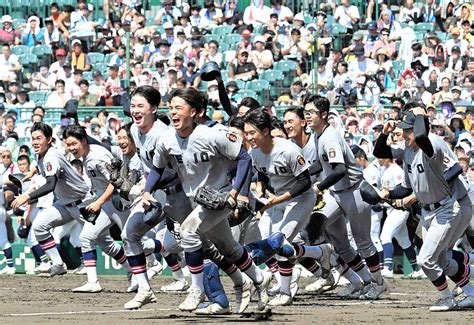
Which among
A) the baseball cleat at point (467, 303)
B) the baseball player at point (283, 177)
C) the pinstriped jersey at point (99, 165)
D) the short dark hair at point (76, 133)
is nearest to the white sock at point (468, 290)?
the baseball cleat at point (467, 303)

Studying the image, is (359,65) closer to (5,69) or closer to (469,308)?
(5,69)

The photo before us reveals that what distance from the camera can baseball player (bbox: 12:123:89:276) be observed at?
15.7 meters

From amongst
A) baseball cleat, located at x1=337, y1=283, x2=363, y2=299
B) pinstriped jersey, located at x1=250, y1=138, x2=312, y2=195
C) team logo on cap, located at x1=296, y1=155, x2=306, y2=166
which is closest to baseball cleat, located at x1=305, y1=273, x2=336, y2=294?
baseball cleat, located at x1=337, y1=283, x2=363, y2=299

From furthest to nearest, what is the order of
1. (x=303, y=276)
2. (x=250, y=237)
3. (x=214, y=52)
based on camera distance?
(x=214, y=52), (x=303, y=276), (x=250, y=237)

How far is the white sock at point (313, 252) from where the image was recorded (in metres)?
14.1

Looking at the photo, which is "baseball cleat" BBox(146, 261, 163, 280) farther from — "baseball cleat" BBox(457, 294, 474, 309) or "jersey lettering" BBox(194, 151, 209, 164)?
"jersey lettering" BBox(194, 151, 209, 164)

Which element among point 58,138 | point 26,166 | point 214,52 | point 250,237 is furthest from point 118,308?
point 214,52

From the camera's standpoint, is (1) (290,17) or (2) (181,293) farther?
(1) (290,17)

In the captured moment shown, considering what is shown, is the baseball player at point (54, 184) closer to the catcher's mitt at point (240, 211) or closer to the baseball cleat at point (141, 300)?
the baseball cleat at point (141, 300)

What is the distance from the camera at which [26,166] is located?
2094 cm

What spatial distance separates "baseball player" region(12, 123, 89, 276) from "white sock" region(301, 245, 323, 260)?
11.4 ft

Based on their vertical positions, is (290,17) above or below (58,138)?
above

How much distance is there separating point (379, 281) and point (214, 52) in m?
10.7

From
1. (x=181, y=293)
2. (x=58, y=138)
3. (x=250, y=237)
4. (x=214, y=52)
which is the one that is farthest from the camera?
(x=214, y=52)
